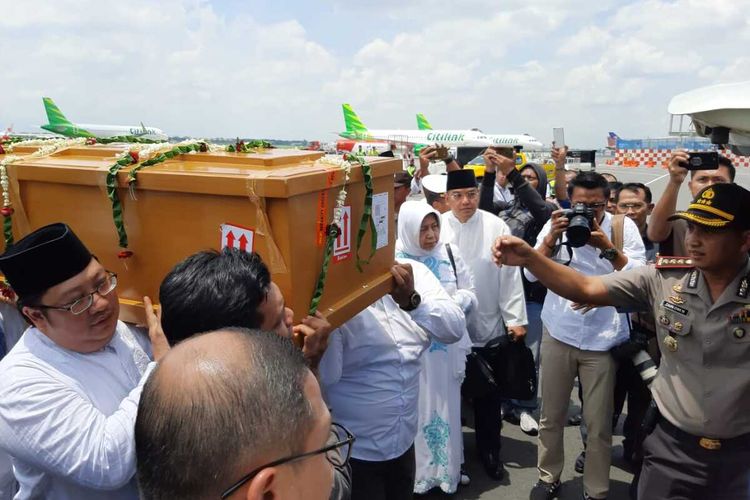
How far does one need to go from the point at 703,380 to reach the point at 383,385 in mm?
1264

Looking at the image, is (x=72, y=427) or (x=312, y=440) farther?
(x=72, y=427)

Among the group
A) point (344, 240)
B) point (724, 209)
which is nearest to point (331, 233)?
point (344, 240)

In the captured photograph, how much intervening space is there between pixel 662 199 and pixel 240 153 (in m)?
2.36

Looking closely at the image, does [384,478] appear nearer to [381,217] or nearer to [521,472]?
[381,217]

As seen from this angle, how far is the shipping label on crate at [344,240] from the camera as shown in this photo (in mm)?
1612

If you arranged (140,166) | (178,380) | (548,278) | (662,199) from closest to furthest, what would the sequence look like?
(178,380) < (140,166) < (548,278) < (662,199)

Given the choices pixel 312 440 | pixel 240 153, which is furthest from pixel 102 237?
pixel 312 440

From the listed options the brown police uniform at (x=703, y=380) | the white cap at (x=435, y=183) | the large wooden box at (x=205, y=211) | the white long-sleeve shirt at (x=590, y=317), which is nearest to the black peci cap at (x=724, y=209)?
the brown police uniform at (x=703, y=380)

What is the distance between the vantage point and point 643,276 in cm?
237

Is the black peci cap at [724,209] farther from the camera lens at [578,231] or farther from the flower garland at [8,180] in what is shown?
the flower garland at [8,180]

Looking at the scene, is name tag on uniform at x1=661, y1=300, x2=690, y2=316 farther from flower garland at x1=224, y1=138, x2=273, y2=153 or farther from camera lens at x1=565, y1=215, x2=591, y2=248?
flower garland at x1=224, y1=138, x2=273, y2=153

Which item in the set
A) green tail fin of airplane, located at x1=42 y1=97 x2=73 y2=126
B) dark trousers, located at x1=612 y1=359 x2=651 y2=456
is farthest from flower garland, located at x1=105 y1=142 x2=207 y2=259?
green tail fin of airplane, located at x1=42 y1=97 x2=73 y2=126

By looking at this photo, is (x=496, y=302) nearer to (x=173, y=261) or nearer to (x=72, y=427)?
(x=173, y=261)

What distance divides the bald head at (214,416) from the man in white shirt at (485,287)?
291cm
